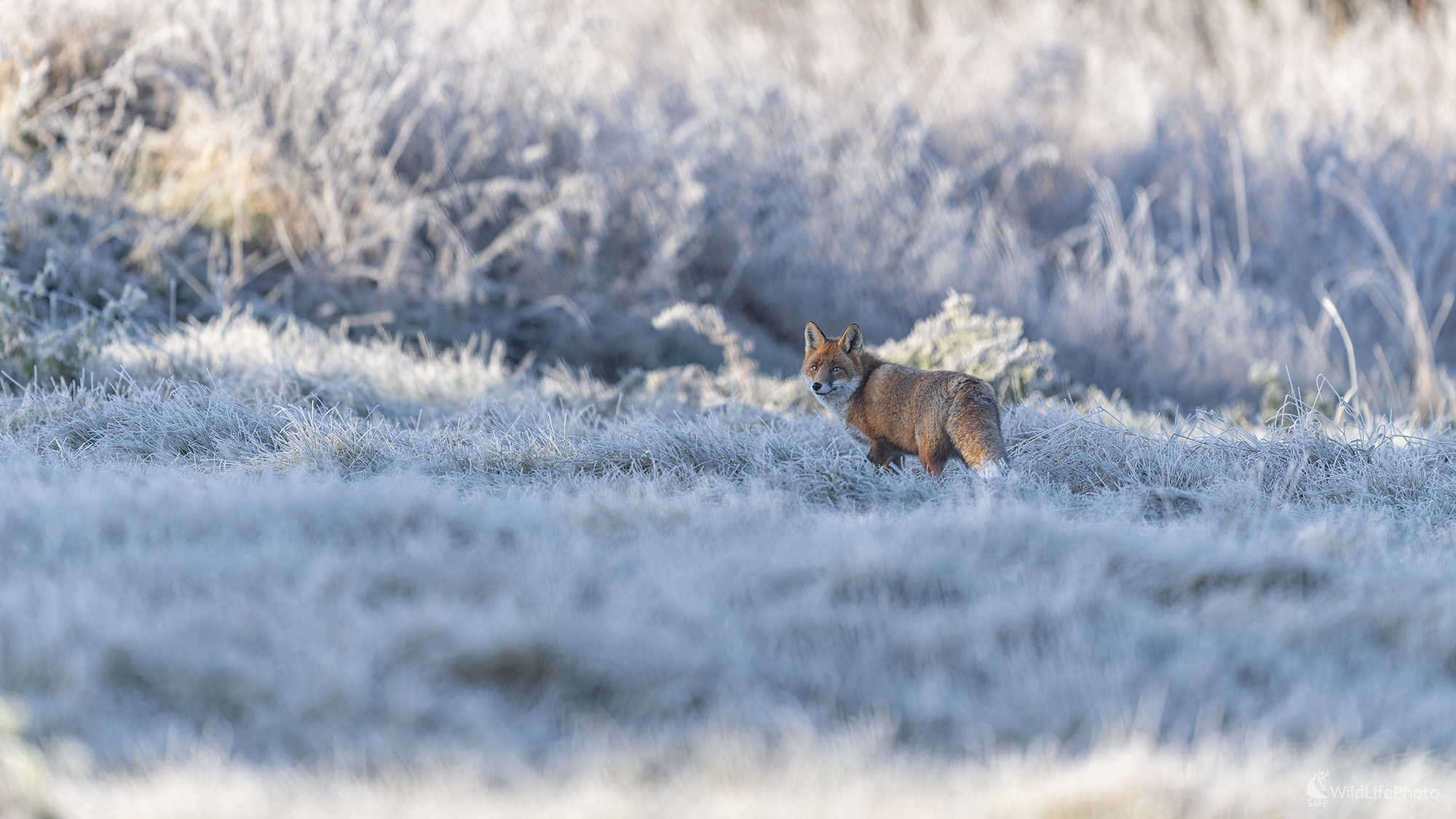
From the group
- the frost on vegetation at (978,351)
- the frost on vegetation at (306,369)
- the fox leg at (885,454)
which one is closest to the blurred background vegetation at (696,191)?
the frost on vegetation at (306,369)

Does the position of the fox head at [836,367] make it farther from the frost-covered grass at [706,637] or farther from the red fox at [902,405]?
the frost-covered grass at [706,637]

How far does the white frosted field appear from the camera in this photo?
1956 millimetres

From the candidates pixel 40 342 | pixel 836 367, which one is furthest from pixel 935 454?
pixel 40 342

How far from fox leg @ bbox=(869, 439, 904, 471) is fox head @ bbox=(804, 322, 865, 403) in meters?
0.20

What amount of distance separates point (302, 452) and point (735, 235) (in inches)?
198

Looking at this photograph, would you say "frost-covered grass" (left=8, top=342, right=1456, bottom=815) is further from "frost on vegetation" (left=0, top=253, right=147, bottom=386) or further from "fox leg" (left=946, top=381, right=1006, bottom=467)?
"frost on vegetation" (left=0, top=253, right=147, bottom=386)

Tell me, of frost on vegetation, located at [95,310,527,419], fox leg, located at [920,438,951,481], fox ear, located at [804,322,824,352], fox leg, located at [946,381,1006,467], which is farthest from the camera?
frost on vegetation, located at [95,310,527,419]

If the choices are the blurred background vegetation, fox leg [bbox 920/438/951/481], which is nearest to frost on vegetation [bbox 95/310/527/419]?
the blurred background vegetation

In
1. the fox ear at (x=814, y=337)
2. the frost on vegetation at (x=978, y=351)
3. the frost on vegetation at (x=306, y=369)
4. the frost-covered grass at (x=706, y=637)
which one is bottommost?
the frost on vegetation at (x=306, y=369)

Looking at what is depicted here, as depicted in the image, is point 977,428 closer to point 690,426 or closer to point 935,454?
point 935,454

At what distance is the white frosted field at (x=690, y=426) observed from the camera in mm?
1956

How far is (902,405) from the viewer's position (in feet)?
12.7

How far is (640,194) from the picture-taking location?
318 inches

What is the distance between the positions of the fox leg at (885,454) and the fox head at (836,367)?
0.20 m
